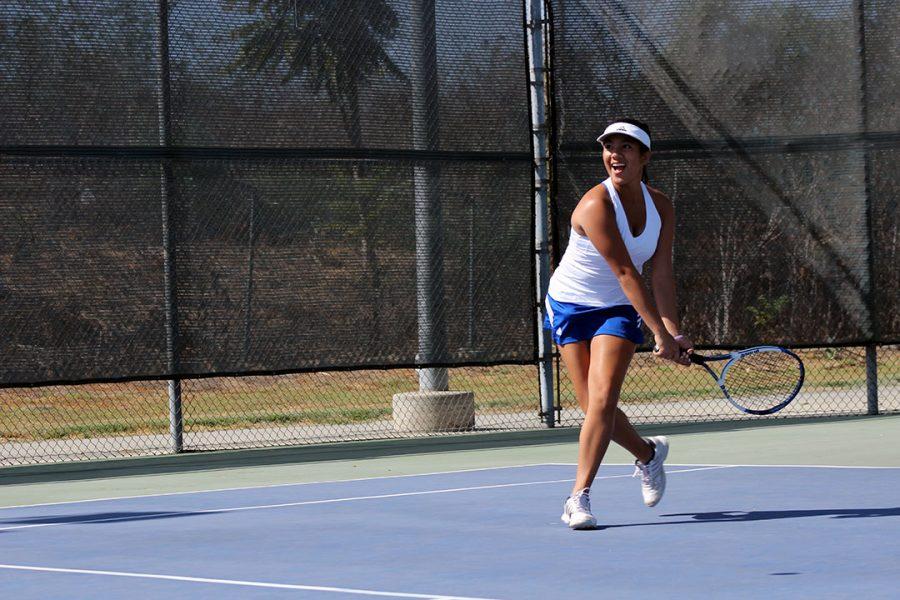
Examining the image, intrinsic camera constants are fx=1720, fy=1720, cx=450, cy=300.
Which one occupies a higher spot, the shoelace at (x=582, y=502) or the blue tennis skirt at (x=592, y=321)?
the blue tennis skirt at (x=592, y=321)

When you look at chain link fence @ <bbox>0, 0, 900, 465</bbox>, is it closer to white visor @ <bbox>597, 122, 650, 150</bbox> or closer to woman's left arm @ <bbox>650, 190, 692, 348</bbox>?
woman's left arm @ <bbox>650, 190, 692, 348</bbox>

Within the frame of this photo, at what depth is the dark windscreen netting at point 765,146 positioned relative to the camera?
12039mm

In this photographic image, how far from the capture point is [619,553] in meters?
5.85

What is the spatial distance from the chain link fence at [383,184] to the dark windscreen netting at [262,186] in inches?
0.6

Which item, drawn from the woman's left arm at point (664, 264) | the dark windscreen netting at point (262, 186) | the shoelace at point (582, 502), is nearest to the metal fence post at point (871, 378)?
the dark windscreen netting at point (262, 186)

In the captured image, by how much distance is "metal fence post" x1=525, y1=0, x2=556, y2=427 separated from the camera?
38.6ft

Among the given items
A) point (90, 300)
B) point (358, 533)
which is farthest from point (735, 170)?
point (358, 533)

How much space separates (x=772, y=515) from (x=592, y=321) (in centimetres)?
105

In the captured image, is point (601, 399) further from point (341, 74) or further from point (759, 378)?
point (341, 74)

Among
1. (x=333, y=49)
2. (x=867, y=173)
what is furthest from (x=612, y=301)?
(x=867, y=173)

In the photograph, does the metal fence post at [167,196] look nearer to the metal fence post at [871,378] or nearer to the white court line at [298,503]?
the white court line at [298,503]

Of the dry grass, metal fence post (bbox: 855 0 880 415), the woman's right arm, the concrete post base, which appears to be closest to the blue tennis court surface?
the woman's right arm

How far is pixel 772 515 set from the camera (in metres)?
6.82

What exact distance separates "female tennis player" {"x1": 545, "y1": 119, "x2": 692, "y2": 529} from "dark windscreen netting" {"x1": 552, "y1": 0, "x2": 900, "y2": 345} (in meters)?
5.17
